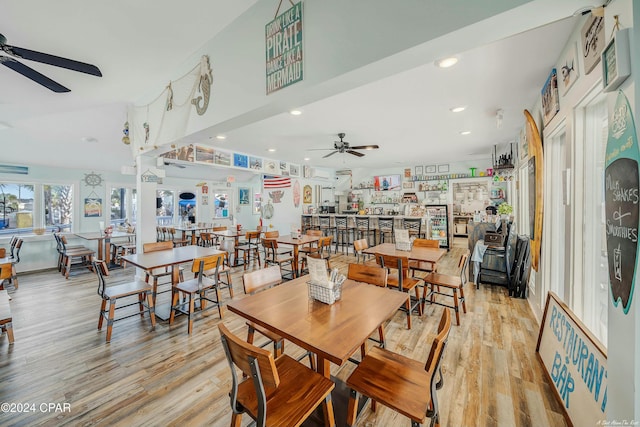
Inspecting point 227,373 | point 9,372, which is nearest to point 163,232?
point 9,372

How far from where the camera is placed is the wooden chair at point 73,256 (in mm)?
5025

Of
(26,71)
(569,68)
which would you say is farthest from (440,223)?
(26,71)

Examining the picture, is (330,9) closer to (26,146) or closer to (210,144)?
(210,144)

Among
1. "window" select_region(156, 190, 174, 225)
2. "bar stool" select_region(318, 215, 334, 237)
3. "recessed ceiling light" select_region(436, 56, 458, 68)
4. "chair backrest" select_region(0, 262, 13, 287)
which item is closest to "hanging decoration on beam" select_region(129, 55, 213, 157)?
"chair backrest" select_region(0, 262, 13, 287)

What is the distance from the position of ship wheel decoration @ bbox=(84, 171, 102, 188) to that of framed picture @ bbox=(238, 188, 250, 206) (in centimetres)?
380

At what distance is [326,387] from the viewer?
1305 mm

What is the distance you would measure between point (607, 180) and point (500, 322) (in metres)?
2.36

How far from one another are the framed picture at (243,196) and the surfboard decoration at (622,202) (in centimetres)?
882

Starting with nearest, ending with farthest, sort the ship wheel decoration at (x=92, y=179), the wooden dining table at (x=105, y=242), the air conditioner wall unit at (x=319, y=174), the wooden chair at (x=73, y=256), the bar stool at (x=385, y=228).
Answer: the wooden chair at (x=73, y=256) < the wooden dining table at (x=105, y=242) < the ship wheel decoration at (x=92, y=179) < the bar stool at (x=385, y=228) < the air conditioner wall unit at (x=319, y=174)

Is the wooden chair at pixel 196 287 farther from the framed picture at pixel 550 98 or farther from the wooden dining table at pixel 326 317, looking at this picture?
the framed picture at pixel 550 98

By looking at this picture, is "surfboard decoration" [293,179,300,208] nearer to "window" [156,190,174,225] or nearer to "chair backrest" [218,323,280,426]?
"window" [156,190,174,225]

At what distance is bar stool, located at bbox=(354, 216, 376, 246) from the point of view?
22.7 ft

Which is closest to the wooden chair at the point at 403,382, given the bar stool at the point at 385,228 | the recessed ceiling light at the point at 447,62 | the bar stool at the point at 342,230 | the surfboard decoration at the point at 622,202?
the surfboard decoration at the point at 622,202

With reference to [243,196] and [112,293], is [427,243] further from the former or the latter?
[243,196]
